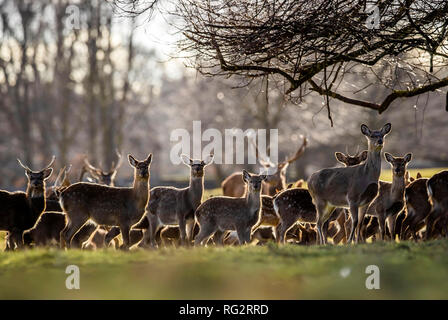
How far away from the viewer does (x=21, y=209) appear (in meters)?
10.7

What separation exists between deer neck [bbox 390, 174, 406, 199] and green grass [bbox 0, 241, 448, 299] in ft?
8.50

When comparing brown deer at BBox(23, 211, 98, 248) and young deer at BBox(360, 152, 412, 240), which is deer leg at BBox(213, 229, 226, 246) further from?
young deer at BBox(360, 152, 412, 240)

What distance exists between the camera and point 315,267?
7453 mm

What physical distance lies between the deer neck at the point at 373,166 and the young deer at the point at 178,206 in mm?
2897

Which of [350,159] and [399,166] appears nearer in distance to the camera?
[399,166]

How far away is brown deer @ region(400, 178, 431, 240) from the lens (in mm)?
11789

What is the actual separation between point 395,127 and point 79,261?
34483mm

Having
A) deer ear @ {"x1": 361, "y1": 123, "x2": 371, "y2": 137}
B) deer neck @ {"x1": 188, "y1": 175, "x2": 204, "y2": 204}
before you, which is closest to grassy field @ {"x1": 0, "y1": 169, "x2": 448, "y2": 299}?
deer ear @ {"x1": 361, "y1": 123, "x2": 371, "y2": 137}

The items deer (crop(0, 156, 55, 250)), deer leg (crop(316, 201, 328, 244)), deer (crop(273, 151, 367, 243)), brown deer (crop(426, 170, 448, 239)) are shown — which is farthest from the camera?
deer (crop(273, 151, 367, 243))

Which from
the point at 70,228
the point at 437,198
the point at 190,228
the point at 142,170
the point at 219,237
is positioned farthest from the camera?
the point at 190,228

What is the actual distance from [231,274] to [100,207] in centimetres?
404

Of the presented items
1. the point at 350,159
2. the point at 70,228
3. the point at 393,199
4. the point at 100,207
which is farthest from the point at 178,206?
the point at 393,199

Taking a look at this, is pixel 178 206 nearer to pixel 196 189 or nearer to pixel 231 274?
pixel 196 189

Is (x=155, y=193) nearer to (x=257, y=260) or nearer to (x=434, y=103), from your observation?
(x=257, y=260)
